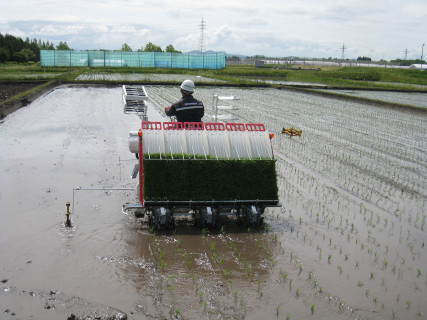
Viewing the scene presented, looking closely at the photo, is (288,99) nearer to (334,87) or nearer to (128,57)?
(334,87)

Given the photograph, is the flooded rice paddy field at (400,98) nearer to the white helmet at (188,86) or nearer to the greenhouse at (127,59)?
the white helmet at (188,86)

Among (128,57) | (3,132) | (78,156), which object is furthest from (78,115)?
(128,57)

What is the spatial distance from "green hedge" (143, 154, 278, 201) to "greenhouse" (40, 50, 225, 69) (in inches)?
2110

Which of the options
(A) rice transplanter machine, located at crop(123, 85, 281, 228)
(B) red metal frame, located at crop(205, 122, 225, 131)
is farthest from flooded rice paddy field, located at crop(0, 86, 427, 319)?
(B) red metal frame, located at crop(205, 122, 225, 131)

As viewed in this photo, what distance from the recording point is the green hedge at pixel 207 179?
21.6ft

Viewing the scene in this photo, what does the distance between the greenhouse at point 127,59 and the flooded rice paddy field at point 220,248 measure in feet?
157

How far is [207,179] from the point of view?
22.1 feet

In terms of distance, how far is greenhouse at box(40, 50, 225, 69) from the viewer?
5712 cm

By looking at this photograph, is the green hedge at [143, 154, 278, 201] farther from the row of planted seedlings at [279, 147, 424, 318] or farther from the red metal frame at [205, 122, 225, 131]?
the row of planted seedlings at [279, 147, 424, 318]

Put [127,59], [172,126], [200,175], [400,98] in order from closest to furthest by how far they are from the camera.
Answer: [200,175] → [172,126] → [400,98] → [127,59]

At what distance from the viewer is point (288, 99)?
27359 mm

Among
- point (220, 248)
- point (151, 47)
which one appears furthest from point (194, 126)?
point (151, 47)

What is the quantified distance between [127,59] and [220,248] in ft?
182

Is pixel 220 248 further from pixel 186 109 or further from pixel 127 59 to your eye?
pixel 127 59
